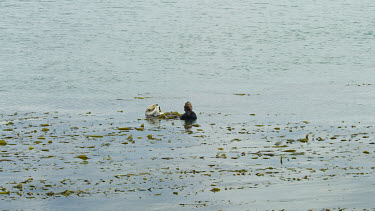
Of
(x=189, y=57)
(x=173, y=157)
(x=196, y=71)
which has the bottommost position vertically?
(x=173, y=157)

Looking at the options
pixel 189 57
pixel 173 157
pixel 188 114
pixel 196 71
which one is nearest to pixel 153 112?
pixel 188 114

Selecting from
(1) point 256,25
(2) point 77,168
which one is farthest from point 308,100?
(1) point 256,25

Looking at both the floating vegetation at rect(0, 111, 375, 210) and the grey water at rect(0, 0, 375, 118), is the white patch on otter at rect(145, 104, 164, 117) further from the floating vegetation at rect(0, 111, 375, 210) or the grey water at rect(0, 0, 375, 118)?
the grey water at rect(0, 0, 375, 118)

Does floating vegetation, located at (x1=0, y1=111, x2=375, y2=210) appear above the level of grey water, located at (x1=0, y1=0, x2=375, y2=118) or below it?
below

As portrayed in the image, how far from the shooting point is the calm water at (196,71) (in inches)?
810

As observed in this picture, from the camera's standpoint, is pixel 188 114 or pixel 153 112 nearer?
pixel 188 114

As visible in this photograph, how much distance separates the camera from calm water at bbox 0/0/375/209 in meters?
20.6

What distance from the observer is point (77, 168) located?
15648 millimetres

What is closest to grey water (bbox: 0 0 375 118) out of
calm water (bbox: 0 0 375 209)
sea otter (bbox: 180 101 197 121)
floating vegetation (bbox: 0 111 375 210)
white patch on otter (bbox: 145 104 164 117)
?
calm water (bbox: 0 0 375 209)

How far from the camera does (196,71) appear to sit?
3828cm

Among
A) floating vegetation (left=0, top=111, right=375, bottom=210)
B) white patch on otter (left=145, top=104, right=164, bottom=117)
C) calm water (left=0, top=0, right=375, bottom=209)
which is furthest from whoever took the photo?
white patch on otter (left=145, top=104, right=164, bottom=117)

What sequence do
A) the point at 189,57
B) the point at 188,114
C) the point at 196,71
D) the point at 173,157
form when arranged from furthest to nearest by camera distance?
the point at 189,57, the point at 196,71, the point at 188,114, the point at 173,157

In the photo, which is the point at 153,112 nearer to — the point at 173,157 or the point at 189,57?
the point at 173,157

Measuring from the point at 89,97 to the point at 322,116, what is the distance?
11.9m
